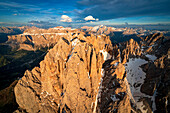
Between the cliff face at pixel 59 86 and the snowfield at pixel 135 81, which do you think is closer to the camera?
the cliff face at pixel 59 86

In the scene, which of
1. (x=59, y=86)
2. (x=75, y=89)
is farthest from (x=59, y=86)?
(x=75, y=89)

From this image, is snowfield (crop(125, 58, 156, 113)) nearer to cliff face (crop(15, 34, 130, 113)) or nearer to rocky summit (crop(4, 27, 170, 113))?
rocky summit (crop(4, 27, 170, 113))

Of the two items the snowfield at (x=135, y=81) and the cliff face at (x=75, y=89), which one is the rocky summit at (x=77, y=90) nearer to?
the cliff face at (x=75, y=89)

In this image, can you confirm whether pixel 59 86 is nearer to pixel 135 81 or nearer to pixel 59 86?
pixel 59 86

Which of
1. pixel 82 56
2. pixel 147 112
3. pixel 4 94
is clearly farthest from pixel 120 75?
pixel 4 94

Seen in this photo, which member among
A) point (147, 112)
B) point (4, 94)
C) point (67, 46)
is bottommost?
point (147, 112)

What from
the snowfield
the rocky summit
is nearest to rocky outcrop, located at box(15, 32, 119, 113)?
the rocky summit

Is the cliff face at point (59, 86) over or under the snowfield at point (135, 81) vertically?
over

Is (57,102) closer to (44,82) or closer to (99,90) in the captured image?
(44,82)

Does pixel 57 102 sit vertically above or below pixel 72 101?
below

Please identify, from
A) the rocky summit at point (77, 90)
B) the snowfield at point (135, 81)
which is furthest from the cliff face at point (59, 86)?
the snowfield at point (135, 81)

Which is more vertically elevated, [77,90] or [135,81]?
[77,90]
